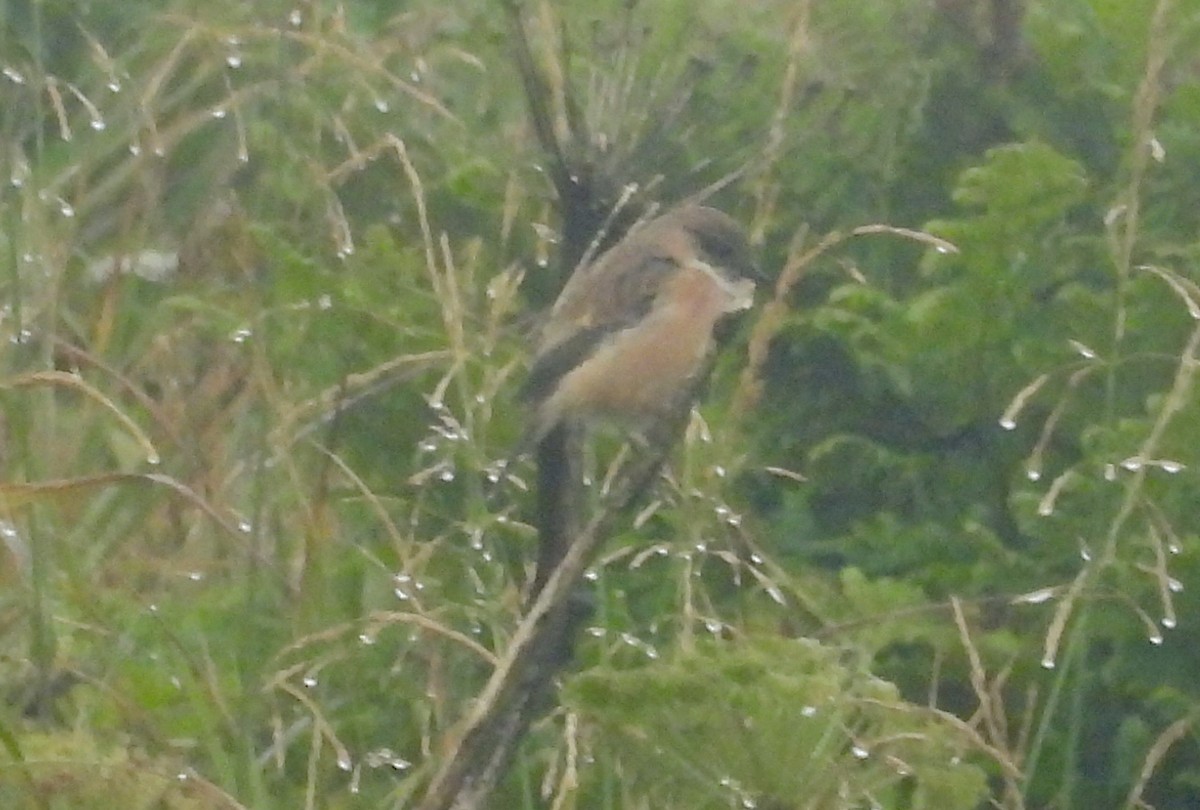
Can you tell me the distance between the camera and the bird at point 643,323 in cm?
283

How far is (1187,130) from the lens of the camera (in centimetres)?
273

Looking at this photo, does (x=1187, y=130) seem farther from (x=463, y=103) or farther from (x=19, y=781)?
(x=19, y=781)

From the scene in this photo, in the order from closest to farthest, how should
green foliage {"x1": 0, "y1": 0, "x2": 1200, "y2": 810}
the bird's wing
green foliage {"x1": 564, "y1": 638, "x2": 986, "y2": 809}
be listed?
green foliage {"x1": 564, "y1": 638, "x2": 986, "y2": 809} < green foliage {"x1": 0, "y1": 0, "x2": 1200, "y2": 810} < the bird's wing

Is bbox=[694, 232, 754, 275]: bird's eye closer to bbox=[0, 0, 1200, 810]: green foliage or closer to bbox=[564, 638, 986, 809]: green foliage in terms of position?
bbox=[0, 0, 1200, 810]: green foliage

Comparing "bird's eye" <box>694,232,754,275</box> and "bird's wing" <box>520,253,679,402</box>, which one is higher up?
"bird's eye" <box>694,232,754,275</box>

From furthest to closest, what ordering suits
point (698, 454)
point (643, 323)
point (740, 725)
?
point (643, 323)
point (698, 454)
point (740, 725)

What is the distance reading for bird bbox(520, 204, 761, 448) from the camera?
9.29 ft

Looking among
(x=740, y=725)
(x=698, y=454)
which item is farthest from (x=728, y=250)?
(x=740, y=725)

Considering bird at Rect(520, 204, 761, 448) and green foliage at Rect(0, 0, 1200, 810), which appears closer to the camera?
green foliage at Rect(0, 0, 1200, 810)

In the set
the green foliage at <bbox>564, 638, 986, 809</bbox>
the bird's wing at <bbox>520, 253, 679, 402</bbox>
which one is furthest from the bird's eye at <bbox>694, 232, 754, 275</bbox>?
the green foliage at <bbox>564, 638, 986, 809</bbox>

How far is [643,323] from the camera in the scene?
3.05m

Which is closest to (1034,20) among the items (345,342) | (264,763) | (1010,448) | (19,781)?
(1010,448)

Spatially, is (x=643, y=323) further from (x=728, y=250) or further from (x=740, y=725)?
(x=740, y=725)

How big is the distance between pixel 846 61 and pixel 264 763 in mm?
1396
